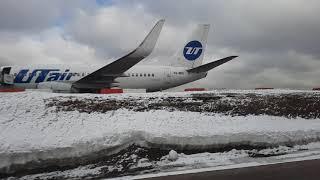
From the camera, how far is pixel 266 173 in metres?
6.60

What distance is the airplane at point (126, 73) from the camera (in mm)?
22984

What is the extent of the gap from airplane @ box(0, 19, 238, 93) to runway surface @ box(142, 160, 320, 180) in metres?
15.7

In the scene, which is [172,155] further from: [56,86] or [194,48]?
[194,48]

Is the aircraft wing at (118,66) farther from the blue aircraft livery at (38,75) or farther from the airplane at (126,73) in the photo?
the blue aircraft livery at (38,75)

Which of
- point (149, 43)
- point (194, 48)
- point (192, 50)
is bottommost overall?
point (149, 43)

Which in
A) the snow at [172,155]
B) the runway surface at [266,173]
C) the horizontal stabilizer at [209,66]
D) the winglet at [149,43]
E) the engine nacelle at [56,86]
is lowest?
the runway surface at [266,173]

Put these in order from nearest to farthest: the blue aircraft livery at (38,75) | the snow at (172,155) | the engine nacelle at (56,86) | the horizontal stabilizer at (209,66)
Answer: the snow at (172,155) → the engine nacelle at (56,86) → the horizontal stabilizer at (209,66) → the blue aircraft livery at (38,75)

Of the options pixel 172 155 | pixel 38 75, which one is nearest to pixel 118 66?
pixel 38 75

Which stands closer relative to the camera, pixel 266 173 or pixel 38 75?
pixel 266 173

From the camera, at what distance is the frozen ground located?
288 inches

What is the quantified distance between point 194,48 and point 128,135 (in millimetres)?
21946

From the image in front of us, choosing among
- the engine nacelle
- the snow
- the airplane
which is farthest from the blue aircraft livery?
the snow

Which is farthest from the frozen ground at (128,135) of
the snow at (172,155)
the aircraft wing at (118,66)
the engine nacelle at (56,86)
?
the engine nacelle at (56,86)

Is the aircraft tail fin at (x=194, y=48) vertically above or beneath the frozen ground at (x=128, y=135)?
above
